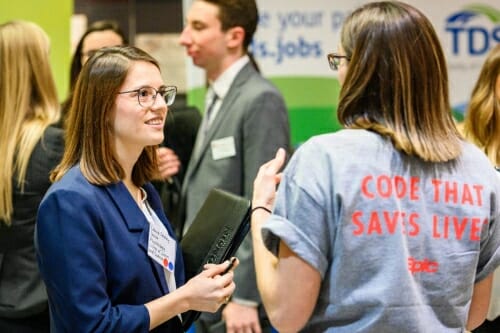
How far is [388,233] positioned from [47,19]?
265 cm

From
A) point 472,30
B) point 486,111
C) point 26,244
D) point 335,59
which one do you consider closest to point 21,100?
point 26,244

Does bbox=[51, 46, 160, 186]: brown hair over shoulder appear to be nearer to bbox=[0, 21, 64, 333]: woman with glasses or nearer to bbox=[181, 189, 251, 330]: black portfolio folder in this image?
bbox=[181, 189, 251, 330]: black portfolio folder

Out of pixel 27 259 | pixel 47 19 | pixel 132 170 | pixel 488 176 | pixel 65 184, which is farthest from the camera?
pixel 47 19

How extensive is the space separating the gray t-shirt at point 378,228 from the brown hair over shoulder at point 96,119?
516mm

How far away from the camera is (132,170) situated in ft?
7.14

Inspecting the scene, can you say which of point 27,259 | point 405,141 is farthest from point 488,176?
point 27,259

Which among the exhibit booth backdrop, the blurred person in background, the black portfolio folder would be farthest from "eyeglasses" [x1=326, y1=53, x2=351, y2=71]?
the exhibit booth backdrop

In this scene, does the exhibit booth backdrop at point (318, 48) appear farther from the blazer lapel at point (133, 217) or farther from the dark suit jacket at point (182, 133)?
the blazer lapel at point (133, 217)

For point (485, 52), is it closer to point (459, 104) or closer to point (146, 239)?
point (459, 104)

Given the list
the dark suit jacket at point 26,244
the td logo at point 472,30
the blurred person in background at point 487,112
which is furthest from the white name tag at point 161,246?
the td logo at point 472,30

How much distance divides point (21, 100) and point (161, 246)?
1037 millimetres

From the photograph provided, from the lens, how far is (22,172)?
8.93ft

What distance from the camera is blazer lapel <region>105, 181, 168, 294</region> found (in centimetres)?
197

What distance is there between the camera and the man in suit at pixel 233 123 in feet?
10.1
